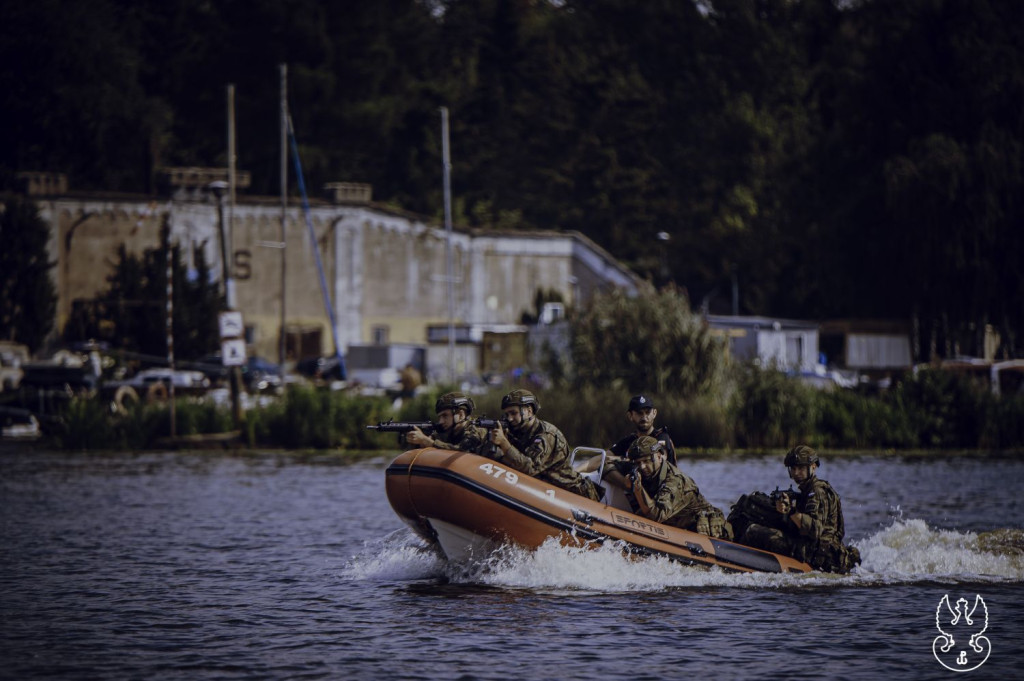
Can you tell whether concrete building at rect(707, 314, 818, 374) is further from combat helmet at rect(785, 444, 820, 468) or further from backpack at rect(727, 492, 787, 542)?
combat helmet at rect(785, 444, 820, 468)

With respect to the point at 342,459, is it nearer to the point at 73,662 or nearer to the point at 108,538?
the point at 108,538

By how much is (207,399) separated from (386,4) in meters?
47.2

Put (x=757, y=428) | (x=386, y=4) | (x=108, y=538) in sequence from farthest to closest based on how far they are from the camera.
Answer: (x=386, y=4) → (x=757, y=428) → (x=108, y=538)

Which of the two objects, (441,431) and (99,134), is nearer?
(441,431)

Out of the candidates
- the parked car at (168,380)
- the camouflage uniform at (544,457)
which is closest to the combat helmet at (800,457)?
the camouflage uniform at (544,457)

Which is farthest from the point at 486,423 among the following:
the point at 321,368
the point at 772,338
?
the point at 321,368

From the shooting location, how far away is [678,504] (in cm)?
1711

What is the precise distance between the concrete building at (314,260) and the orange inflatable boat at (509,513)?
37976 millimetres

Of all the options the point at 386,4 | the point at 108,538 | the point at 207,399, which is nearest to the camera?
the point at 108,538

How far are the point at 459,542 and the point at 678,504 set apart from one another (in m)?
2.36

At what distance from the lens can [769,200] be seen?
77.2 meters

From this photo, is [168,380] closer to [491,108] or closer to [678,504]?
[678,504]

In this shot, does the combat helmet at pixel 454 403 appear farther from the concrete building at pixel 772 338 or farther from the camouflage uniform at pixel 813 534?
the concrete building at pixel 772 338

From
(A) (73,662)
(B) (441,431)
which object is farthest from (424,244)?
(A) (73,662)
